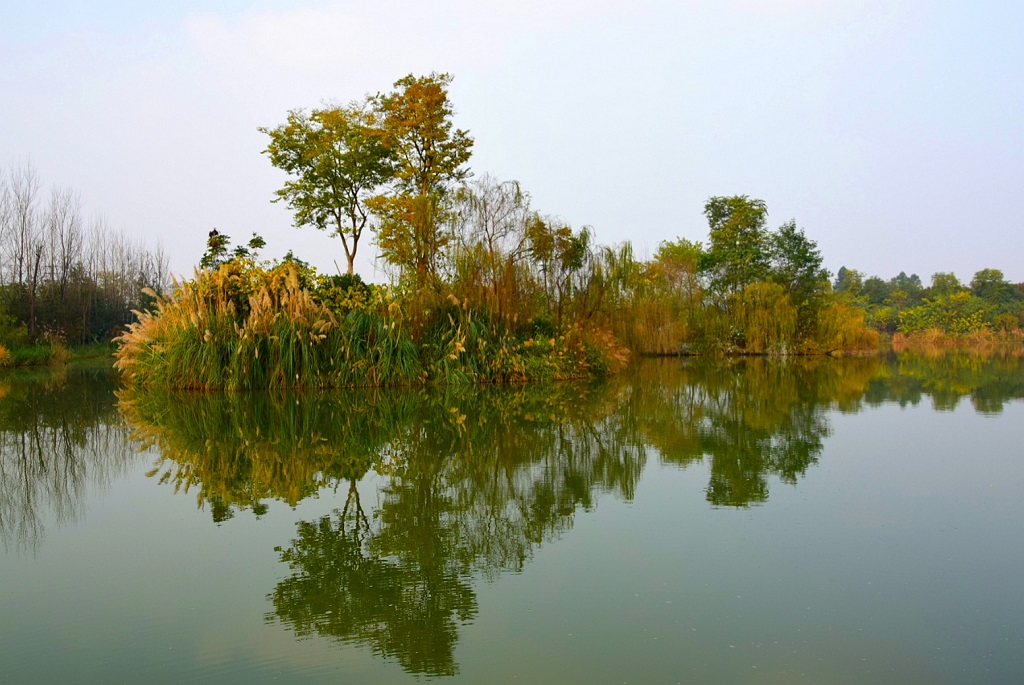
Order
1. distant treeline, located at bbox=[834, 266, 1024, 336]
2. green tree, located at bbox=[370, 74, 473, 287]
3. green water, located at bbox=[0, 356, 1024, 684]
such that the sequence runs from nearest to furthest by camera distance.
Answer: green water, located at bbox=[0, 356, 1024, 684], green tree, located at bbox=[370, 74, 473, 287], distant treeline, located at bbox=[834, 266, 1024, 336]

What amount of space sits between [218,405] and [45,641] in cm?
782

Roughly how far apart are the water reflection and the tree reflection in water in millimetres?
405

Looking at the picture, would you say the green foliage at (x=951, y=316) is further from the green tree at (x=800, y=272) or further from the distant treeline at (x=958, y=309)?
the green tree at (x=800, y=272)

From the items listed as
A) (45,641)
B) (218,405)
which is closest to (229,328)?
(218,405)

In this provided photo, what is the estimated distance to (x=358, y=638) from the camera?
288 centimetres

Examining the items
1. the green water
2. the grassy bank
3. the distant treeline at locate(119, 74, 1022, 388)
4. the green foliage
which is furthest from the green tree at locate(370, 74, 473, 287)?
the green foliage

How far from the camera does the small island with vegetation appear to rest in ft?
41.7

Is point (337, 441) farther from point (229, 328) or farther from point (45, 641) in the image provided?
point (229, 328)

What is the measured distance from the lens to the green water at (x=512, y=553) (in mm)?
2717

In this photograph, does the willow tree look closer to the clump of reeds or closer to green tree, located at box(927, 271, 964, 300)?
the clump of reeds

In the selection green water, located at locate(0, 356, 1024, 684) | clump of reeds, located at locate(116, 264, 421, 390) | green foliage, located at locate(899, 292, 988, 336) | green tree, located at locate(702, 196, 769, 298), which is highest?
green tree, located at locate(702, 196, 769, 298)

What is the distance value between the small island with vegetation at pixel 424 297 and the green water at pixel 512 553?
4.42 metres

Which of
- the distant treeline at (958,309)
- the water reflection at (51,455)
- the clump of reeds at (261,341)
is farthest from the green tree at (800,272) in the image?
the water reflection at (51,455)

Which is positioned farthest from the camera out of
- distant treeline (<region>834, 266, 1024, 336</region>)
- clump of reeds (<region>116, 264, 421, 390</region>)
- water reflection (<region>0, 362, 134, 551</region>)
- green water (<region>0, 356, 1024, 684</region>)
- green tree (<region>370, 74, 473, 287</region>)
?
distant treeline (<region>834, 266, 1024, 336</region>)
